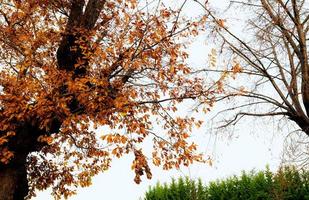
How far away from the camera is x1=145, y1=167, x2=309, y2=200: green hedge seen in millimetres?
16091

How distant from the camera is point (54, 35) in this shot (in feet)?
48.0

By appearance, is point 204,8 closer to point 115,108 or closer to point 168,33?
point 168,33

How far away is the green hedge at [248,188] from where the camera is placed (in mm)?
16091

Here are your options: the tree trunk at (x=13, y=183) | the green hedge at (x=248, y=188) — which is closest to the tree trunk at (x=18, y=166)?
the tree trunk at (x=13, y=183)

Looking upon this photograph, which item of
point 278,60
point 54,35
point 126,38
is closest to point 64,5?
point 54,35

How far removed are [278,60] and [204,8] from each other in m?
3.67

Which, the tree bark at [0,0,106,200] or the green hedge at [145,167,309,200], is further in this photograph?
the green hedge at [145,167,309,200]

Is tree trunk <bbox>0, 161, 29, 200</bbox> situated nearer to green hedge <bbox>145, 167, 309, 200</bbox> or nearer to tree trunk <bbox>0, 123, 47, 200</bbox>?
tree trunk <bbox>0, 123, 47, 200</bbox>

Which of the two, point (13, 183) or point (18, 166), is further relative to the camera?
point (18, 166)

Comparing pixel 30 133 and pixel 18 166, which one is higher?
pixel 30 133

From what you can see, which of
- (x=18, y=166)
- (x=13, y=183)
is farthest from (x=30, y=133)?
(x=13, y=183)

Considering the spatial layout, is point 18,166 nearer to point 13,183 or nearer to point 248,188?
point 13,183

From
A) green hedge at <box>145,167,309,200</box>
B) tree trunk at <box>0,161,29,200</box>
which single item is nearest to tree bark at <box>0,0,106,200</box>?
tree trunk at <box>0,161,29,200</box>

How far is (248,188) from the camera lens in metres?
17.9
